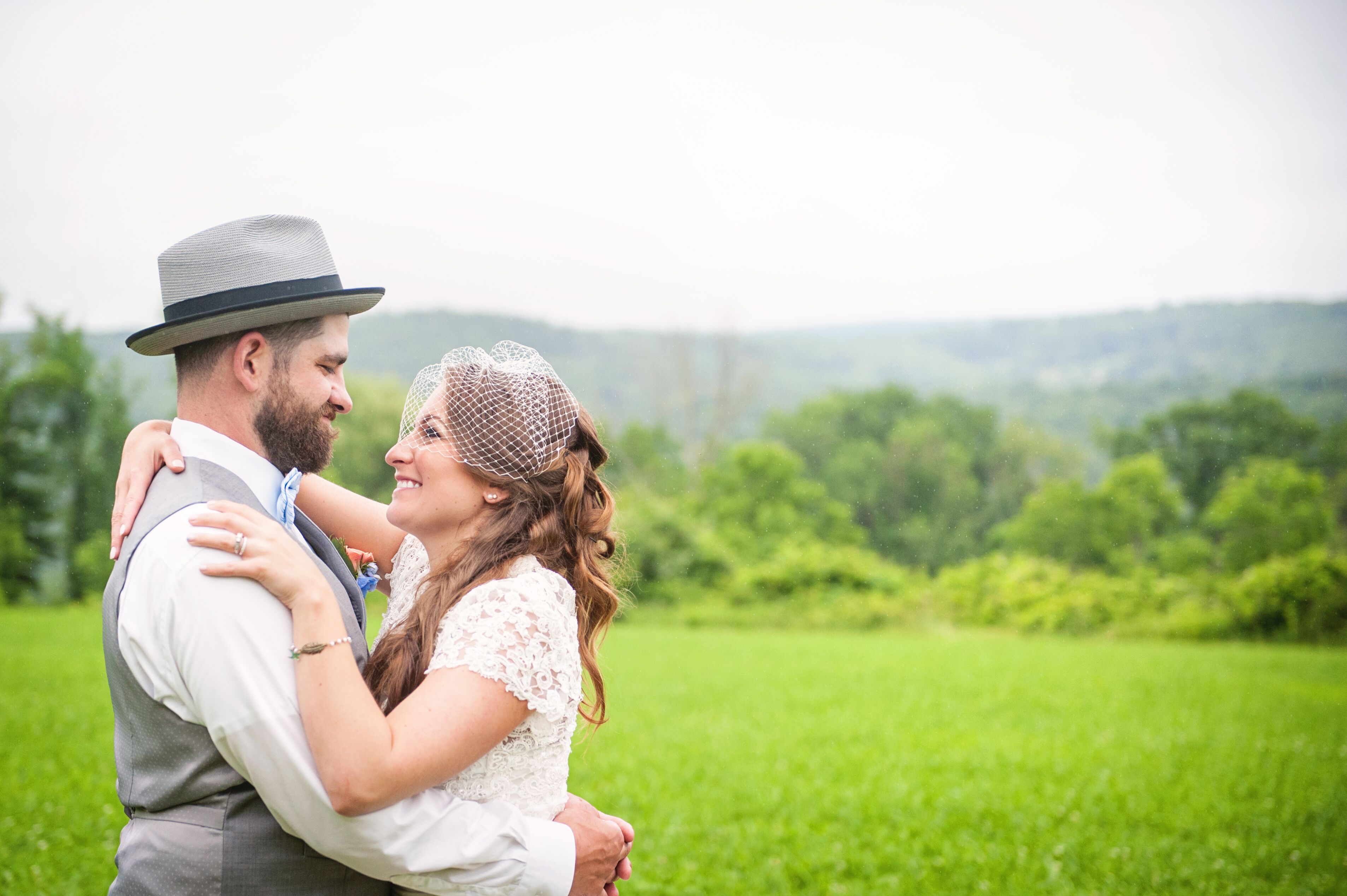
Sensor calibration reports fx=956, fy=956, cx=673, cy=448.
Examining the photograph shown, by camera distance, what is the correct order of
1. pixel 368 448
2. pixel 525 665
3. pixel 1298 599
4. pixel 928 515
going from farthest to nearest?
pixel 928 515, pixel 368 448, pixel 1298 599, pixel 525 665

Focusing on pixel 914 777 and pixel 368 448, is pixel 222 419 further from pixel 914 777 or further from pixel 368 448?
pixel 368 448

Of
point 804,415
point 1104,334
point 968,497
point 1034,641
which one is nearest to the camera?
point 1034,641

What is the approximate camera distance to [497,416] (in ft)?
7.88

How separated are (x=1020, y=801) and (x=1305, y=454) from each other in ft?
92.2

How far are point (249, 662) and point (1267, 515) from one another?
30.2m

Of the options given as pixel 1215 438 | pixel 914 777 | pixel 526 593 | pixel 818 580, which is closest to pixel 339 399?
pixel 526 593

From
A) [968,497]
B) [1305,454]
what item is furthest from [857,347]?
[1305,454]

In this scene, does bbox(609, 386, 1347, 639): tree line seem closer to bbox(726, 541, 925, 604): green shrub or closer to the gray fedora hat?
bbox(726, 541, 925, 604): green shrub

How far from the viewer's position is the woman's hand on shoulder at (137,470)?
212 cm

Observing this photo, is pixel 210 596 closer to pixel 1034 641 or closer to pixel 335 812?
pixel 335 812

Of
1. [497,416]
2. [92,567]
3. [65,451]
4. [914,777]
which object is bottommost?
[92,567]

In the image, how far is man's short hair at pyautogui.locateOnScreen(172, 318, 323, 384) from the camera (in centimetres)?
222

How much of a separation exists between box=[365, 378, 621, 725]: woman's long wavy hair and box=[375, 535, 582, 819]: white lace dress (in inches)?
2.1

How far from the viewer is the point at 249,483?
2.20 m
